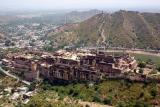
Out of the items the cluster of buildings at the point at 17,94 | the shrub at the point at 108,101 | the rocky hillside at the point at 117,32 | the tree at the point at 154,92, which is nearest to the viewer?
the tree at the point at 154,92

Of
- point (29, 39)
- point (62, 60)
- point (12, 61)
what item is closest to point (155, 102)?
point (62, 60)

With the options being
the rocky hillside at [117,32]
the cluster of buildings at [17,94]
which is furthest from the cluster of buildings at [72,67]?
the rocky hillside at [117,32]

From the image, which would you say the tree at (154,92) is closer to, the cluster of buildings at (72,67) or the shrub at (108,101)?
the shrub at (108,101)

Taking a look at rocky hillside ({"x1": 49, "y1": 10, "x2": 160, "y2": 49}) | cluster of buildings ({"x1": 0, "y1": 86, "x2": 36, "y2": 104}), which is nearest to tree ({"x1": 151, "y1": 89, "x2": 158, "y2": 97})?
cluster of buildings ({"x1": 0, "y1": 86, "x2": 36, "y2": 104})

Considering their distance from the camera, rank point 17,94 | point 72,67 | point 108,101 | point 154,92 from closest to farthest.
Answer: point 154,92, point 108,101, point 17,94, point 72,67

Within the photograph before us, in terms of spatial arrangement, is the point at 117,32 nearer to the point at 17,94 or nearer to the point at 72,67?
the point at 72,67

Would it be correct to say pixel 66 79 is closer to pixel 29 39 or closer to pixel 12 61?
pixel 12 61

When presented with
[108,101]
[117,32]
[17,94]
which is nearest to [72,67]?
[17,94]
